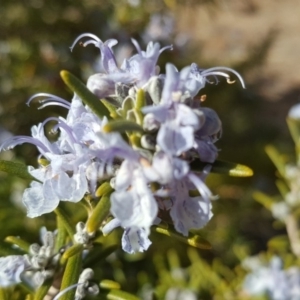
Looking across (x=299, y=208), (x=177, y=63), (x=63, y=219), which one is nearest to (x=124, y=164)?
(x=63, y=219)

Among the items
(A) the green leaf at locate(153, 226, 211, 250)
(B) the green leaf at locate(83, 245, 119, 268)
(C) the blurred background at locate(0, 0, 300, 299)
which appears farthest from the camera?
(C) the blurred background at locate(0, 0, 300, 299)

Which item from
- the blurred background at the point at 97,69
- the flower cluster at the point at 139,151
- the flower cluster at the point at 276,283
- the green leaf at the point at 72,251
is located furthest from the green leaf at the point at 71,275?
the flower cluster at the point at 276,283

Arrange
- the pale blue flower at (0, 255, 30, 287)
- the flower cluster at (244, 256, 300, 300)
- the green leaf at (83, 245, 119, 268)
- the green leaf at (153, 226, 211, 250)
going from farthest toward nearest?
1. the flower cluster at (244, 256, 300, 300)
2. the green leaf at (83, 245, 119, 268)
3. the pale blue flower at (0, 255, 30, 287)
4. the green leaf at (153, 226, 211, 250)

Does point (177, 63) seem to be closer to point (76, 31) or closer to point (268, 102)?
point (76, 31)

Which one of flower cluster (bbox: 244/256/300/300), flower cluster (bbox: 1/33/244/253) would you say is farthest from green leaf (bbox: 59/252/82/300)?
flower cluster (bbox: 244/256/300/300)

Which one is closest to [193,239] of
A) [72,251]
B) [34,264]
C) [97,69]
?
[72,251]

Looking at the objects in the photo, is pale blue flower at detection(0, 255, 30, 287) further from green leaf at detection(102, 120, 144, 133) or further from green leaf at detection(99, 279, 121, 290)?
green leaf at detection(102, 120, 144, 133)

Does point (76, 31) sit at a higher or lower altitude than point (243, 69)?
higher

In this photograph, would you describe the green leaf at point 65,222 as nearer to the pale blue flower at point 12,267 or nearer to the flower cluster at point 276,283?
the pale blue flower at point 12,267
